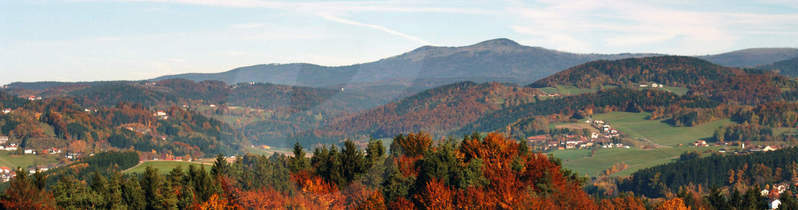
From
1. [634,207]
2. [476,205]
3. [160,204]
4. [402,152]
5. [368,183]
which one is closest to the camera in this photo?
[476,205]

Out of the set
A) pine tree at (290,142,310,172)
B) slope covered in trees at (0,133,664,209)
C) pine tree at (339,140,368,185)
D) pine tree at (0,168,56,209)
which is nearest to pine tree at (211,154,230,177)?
slope covered in trees at (0,133,664,209)

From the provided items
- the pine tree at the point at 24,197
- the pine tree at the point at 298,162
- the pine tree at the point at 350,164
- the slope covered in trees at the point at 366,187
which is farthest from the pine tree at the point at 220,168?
the pine tree at the point at 24,197

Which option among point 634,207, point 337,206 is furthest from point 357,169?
point 634,207

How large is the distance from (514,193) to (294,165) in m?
42.1

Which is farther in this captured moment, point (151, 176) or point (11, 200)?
point (151, 176)

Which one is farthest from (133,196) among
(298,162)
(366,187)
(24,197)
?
(298,162)

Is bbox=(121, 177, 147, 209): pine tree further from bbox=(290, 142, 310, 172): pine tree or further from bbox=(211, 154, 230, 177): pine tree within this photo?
bbox=(290, 142, 310, 172): pine tree

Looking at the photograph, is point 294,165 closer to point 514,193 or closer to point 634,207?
point 514,193

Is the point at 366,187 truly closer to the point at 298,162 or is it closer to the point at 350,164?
the point at 350,164

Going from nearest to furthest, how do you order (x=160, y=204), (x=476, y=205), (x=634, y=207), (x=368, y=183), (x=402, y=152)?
(x=476, y=205), (x=160, y=204), (x=368, y=183), (x=634, y=207), (x=402, y=152)

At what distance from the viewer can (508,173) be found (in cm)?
9381

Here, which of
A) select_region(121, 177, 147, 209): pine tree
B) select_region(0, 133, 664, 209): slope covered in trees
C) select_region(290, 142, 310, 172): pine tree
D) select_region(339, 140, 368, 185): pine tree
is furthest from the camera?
select_region(290, 142, 310, 172): pine tree

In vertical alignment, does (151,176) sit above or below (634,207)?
above

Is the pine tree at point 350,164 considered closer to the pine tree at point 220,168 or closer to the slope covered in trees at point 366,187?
the slope covered in trees at point 366,187
